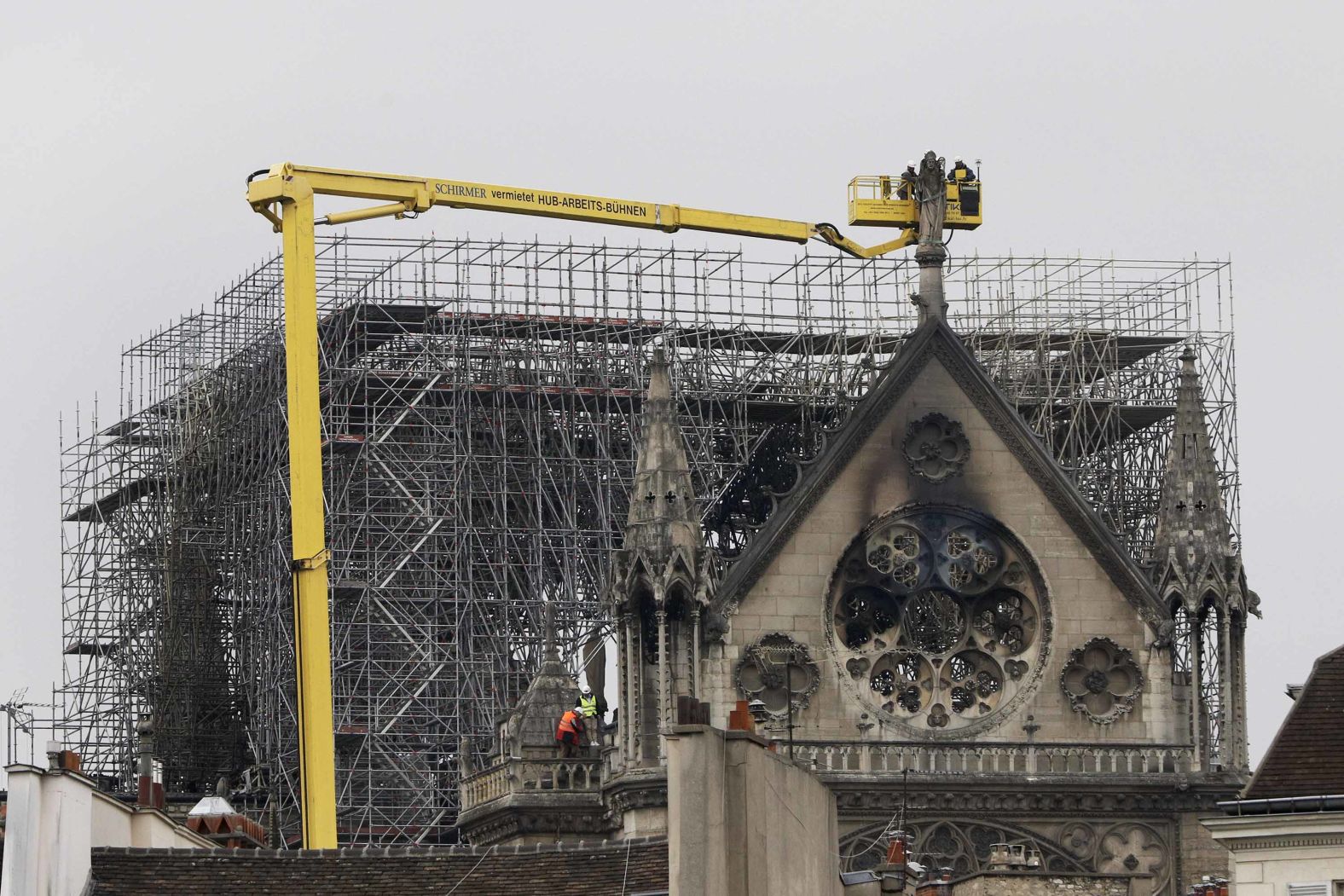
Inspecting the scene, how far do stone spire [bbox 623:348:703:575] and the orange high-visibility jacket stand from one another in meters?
5.83

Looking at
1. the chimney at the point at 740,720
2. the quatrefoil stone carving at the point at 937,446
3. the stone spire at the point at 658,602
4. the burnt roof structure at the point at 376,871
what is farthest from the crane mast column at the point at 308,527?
the chimney at the point at 740,720

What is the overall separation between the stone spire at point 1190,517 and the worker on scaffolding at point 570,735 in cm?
1097

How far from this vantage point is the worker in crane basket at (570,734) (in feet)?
251

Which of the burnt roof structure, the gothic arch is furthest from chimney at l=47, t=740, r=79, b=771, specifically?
the gothic arch

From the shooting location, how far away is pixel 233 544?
318ft

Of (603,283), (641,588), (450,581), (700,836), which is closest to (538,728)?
Result: (641,588)

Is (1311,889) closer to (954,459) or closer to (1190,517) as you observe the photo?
(1190,517)

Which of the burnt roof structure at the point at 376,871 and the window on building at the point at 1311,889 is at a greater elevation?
the burnt roof structure at the point at 376,871

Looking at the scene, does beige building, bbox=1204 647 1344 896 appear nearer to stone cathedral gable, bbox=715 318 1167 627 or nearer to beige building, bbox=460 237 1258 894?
beige building, bbox=460 237 1258 894

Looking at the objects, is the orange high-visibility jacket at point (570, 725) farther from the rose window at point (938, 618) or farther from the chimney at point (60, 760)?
the chimney at point (60, 760)

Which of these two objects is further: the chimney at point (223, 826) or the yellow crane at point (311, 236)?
the yellow crane at point (311, 236)

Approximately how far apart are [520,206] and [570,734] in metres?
18.9

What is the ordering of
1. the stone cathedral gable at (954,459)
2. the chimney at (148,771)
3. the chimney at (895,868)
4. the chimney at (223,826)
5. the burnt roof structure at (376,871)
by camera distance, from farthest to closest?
the stone cathedral gable at (954,459) → the chimney at (223,826) → the chimney at (148,771) → the chimney at (895,868) → the burnt roof structure at (376,871)

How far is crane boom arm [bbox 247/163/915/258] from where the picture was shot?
8881 centimetres
